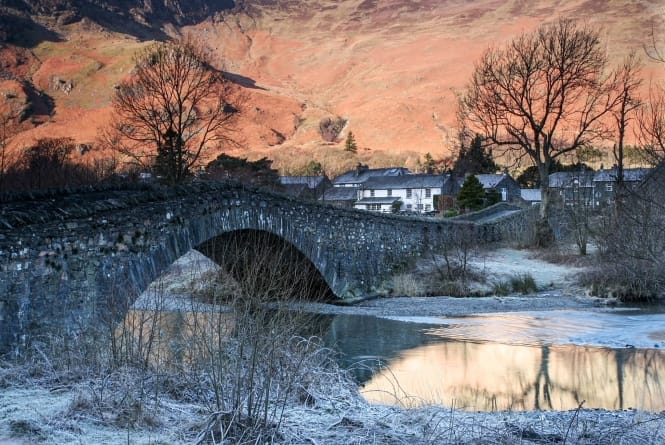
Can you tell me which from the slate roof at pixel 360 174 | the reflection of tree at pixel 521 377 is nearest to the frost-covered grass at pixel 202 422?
the reflection of tree at pixel 521 377

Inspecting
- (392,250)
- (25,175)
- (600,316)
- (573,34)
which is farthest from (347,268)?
(573,34)

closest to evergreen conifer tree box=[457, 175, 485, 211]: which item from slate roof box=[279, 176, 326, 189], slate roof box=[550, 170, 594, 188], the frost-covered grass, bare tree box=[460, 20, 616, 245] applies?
slate roof box=[550, 170, 594, 188]

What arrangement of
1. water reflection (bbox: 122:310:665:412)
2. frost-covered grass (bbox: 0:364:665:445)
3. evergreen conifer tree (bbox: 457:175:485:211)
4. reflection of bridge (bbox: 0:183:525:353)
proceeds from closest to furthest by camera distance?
frost-covered grass (bbox: 0:364:665:445)
water reflection (bbox: 122:310:665:412)
reflection of bridge (bbox: 0:183:525:353)
evergreen conifer tree (bbox: 457:175:485:211)

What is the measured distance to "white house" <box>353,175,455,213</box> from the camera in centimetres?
8875

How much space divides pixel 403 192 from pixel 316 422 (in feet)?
278

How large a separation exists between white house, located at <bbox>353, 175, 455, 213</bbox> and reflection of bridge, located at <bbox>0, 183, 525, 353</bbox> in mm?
64834

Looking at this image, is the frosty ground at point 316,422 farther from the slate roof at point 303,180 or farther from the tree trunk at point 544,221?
the slate roof at point 303,180

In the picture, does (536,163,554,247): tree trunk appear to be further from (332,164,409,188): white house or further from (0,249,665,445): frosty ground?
(332,164,409,188): white house

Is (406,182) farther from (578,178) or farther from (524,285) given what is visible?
(524,285)

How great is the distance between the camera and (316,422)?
25.5 ft

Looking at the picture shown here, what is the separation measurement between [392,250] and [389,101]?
17025 cm

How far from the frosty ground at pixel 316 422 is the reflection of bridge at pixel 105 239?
2238 millimetres

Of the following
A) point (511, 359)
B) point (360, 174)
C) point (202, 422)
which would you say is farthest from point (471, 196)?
point (202, 422)

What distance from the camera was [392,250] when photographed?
29.2 metres
